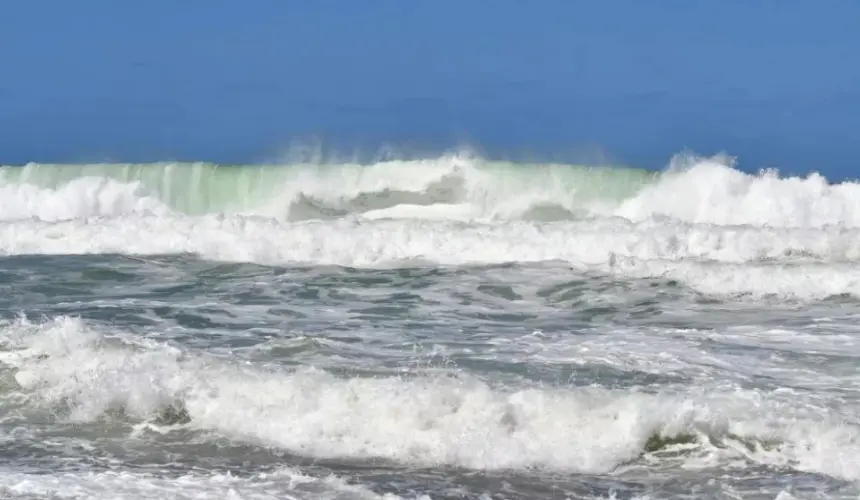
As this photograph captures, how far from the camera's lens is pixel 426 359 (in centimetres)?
869

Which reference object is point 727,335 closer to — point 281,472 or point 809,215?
point 281,472

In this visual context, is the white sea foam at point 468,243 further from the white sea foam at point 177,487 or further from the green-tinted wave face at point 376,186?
the white sea foam at point 177,487

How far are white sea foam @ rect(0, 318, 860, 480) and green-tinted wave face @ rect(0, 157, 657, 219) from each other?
13.5 meters

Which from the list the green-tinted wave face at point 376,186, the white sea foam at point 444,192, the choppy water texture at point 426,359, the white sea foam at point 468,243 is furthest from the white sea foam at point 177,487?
the green-tinted wave face at point 376,186

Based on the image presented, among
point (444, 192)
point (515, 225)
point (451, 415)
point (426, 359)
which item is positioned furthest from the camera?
point (444, 192)

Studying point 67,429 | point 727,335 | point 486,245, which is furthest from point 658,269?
point 67,429

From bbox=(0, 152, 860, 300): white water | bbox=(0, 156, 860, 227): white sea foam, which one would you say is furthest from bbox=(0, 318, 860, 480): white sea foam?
bbox=(0, 156, 860, 227): white sea foam

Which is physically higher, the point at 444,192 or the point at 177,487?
the point at 444,192

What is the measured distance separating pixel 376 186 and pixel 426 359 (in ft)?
45.1

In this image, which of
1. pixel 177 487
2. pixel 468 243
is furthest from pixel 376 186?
pixel 177 487

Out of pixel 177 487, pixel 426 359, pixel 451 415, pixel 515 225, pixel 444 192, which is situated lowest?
Result: pixel 177 487

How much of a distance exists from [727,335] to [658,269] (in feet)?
14.0

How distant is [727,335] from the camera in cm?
997

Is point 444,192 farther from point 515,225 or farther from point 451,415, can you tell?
point 451,415
